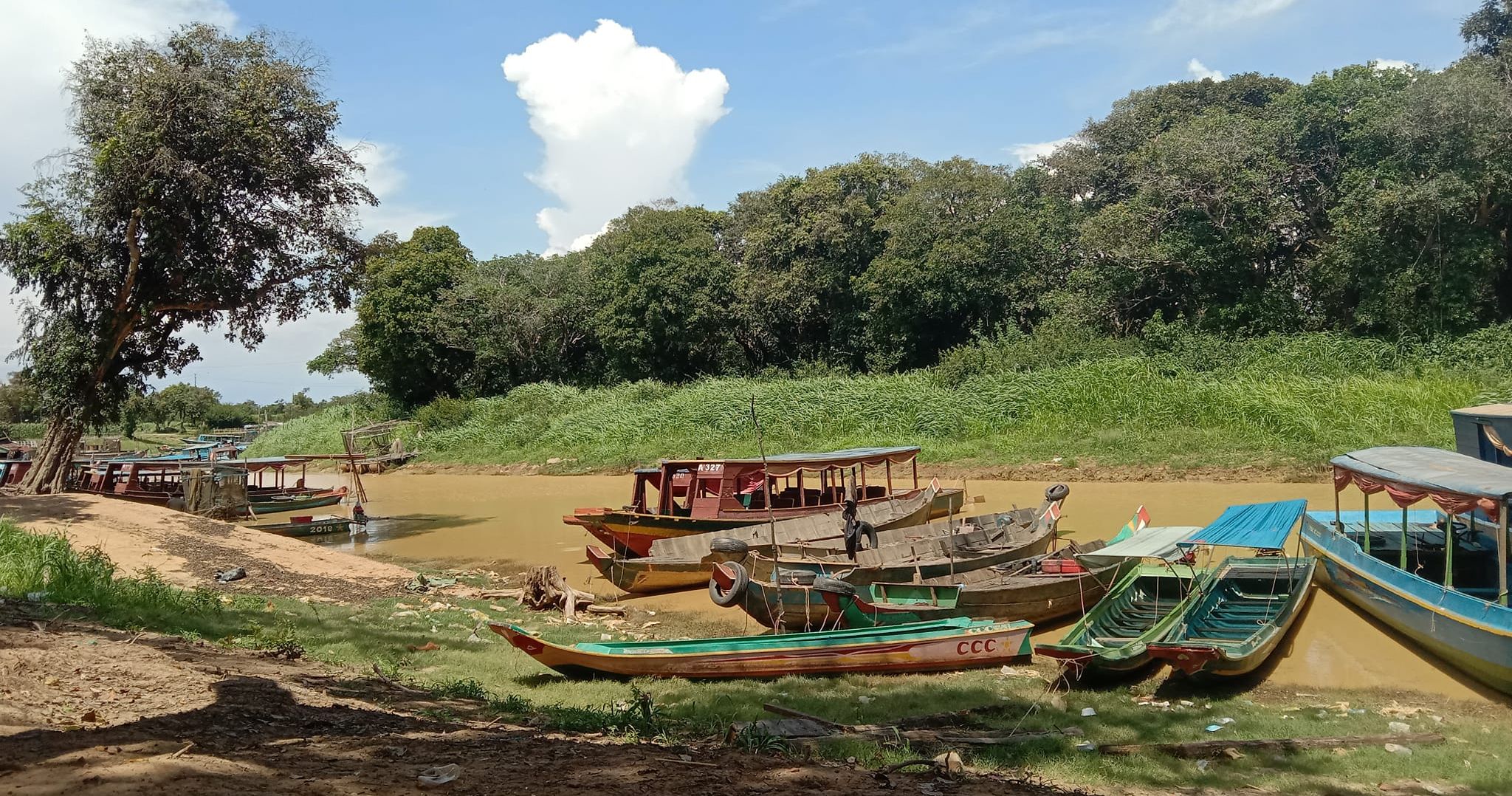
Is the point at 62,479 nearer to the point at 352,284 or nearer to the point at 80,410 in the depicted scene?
the point at 80,410

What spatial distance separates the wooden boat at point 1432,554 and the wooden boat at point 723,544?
21.7ft

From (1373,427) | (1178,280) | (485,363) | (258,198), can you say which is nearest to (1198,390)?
(1373,427)

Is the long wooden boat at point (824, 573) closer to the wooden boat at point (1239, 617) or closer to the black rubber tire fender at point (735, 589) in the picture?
the black rubber tire fender at point (735, 589)

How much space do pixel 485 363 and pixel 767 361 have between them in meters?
13.5

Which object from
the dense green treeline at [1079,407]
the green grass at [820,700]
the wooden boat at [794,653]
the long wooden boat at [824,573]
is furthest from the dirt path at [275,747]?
the dense green treeline at [1079,407]

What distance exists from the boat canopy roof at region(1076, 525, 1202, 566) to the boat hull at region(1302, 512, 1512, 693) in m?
1.97

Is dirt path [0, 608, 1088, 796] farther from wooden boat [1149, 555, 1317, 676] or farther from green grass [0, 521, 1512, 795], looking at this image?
wooden boat [1149, 555, 1317, 676]

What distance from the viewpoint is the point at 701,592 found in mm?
14484

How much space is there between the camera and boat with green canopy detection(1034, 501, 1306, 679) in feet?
29.3

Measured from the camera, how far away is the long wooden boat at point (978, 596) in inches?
418

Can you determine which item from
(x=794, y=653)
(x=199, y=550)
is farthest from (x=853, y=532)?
(x=199, y=550)

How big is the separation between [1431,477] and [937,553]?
6.48m

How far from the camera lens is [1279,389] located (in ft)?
78.9

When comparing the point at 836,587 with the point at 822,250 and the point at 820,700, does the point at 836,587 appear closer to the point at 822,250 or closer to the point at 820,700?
the point at 820,700
